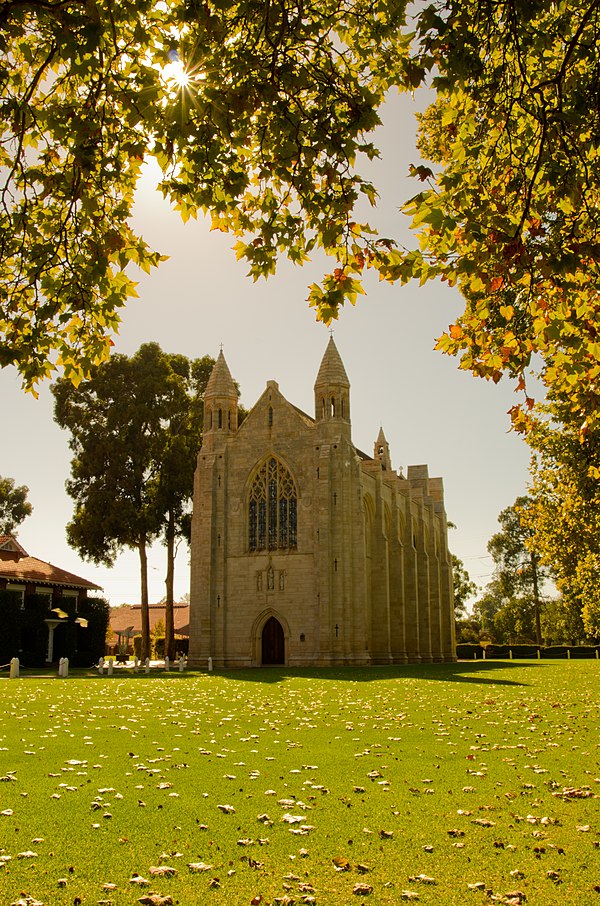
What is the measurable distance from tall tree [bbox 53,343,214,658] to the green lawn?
3181cm

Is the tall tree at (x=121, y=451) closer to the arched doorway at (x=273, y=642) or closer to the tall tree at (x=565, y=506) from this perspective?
the arched doorway at (x=273, y=642)

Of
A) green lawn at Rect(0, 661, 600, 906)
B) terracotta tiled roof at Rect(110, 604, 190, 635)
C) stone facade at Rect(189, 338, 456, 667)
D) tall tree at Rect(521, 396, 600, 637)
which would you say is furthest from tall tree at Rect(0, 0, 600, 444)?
terracotta tiled roof at Rect(110, 604, 190, 635)

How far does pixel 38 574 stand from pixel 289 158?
133 ft

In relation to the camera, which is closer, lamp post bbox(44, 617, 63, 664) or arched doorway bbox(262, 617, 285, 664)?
lamp post bbox(44, 617, 63, 664)

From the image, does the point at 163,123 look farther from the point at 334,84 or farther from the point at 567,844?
the point at 567,844

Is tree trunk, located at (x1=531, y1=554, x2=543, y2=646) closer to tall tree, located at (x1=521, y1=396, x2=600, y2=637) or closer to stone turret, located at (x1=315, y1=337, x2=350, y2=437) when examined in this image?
stone turret, located at (x1=315, y1=337, x2=350, y2=437)

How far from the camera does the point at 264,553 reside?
44438mm

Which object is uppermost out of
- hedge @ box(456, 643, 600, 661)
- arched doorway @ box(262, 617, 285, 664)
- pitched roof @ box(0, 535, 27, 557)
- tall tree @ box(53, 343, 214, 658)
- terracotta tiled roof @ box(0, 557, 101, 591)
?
tall tree @ box(53, 343, 214, 658)

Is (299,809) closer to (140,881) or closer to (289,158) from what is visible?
(140,881)

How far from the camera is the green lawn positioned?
17.6 ft

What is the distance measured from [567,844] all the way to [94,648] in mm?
43188

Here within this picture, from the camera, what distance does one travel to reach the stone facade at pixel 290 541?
42.2 meters

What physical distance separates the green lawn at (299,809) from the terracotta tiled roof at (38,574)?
29.6 meters

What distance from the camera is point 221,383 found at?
47.9m
